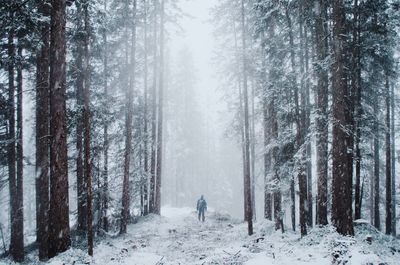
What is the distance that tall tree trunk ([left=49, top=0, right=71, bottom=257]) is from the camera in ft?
30.3

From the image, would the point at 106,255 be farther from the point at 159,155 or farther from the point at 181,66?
the point at 181,66

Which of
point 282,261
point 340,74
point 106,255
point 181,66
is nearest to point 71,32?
point 106,255

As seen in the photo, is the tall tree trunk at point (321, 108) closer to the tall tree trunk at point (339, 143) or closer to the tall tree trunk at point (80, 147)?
the tall tree trunk at point (339, 143)

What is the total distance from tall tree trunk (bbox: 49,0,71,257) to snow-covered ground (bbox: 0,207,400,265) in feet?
2.14

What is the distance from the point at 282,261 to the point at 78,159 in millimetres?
12173

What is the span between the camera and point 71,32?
14.1 m

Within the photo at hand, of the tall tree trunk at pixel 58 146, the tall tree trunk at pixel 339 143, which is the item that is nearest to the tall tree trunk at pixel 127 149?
the tall tree trunk at pixel 58 146

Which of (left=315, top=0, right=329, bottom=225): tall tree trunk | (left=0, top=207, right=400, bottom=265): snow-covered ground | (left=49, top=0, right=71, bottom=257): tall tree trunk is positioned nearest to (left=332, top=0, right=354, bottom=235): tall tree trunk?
(left=0, top=207, right=400, bottom=265): snow-covered ground

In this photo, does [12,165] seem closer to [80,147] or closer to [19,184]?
[19,184]

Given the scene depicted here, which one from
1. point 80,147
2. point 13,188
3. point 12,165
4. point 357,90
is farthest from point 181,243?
point 357,90

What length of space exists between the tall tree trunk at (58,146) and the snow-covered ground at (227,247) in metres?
0.65

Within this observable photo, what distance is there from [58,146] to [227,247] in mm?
7968

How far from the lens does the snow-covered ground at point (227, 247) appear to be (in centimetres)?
901

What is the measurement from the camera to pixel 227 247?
537 inches
